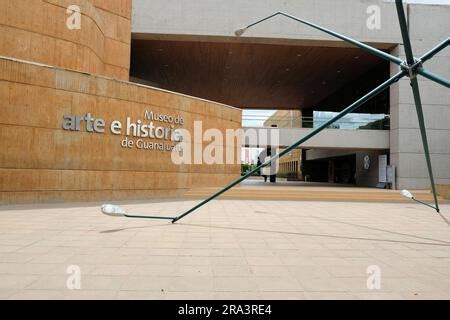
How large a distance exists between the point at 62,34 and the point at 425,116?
21.4 m

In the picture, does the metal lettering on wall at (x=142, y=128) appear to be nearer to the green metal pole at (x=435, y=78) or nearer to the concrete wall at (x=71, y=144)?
the concrete wall at (x=71, y=144)

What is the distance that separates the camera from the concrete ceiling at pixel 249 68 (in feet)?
78.8

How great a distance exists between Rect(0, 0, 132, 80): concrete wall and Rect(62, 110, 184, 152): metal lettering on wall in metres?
2.65

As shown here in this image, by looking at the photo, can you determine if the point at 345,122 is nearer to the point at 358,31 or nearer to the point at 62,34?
the point at 358,31

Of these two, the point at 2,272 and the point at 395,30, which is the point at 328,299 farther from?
the point at 395,30

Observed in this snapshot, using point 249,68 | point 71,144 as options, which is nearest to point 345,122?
point 249,68

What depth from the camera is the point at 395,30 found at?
22.5 m

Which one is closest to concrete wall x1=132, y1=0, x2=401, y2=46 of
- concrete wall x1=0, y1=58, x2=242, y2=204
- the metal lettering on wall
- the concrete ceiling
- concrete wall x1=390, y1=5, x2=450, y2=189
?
the concrete ceiling

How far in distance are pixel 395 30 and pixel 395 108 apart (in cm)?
498

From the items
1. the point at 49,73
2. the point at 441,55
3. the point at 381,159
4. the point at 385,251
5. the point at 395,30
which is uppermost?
the point at 395,30

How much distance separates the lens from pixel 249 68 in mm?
28500

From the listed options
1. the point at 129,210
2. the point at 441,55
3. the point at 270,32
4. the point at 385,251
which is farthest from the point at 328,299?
the point at 441,55

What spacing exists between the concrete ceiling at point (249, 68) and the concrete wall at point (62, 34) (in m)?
5.84
